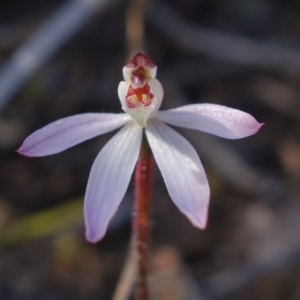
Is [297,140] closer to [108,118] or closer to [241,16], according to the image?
[241,16]

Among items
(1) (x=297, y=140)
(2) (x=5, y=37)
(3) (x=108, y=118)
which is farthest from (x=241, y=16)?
(3) (x=108, y=118)

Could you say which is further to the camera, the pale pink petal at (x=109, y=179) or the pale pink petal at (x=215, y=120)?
the pale pink petal at (x=215, y=120)

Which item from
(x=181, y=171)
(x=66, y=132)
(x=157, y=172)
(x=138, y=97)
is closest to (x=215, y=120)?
(x=181, y=171)

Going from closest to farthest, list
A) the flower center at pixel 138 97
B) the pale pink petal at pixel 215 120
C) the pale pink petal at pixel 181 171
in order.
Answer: the pale pink petal at pixel 181 171
the pale pink petal at pixel 215 120
the flower center at pixel 138 97

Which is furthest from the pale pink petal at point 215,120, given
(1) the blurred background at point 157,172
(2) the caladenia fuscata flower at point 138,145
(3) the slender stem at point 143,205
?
(1) the blurred background at point 157,172

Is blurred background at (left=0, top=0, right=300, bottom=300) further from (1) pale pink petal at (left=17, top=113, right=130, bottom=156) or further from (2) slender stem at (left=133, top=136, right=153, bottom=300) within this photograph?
(1) pale pink petal at (left=17, top=113, right=130, bottom=156)

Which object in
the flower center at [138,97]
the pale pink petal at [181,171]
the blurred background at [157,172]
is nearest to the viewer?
the pale pink petal at [181,171]

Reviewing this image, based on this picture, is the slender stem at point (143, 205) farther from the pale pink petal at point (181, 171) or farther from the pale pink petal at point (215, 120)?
the pale pink petal at point (215, 120)

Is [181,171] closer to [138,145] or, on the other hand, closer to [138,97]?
[138,145]
